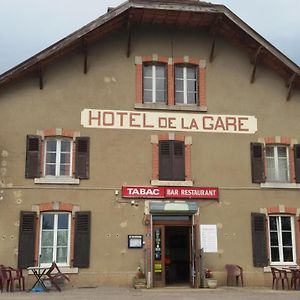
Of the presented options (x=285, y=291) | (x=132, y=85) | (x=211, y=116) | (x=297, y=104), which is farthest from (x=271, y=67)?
(x=285, y=291)

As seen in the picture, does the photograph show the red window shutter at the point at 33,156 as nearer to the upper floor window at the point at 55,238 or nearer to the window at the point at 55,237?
the window at the point at 55,237

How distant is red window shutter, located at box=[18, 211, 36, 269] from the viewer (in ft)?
47.2

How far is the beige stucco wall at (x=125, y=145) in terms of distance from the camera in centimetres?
1487

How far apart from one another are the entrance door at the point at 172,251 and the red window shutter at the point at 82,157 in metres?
2.52

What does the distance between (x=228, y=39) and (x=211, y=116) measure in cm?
265

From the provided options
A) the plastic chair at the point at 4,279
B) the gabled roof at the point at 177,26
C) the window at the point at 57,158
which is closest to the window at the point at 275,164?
the gabled roof at the point at 177,26

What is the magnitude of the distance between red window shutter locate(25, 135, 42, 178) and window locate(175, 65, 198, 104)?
4463 millimetres

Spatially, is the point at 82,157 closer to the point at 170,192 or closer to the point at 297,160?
the point at 170,192

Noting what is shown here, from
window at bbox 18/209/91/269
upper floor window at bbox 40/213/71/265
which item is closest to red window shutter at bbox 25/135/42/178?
window at bbox 18/209/91/269

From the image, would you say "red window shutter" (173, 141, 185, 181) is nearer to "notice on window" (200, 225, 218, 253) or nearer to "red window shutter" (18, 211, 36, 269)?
"notice on window" (200, 225, 218, 253)

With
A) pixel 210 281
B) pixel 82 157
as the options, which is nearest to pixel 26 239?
pixel 82 157

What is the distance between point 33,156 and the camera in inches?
591

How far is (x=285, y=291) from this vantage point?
14375 mm

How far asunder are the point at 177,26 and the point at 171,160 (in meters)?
4.31
